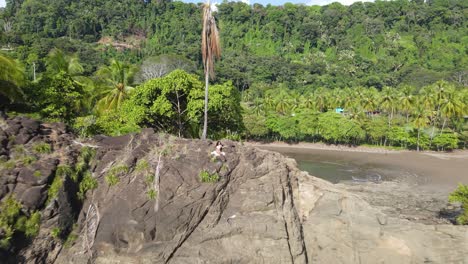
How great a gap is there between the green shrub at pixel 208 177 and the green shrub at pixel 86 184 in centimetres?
451

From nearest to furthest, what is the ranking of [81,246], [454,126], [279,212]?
[81,246] → [279,212] → [454,126]

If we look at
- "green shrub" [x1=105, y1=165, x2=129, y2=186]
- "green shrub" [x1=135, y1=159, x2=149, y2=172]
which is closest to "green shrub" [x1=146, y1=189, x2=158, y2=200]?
"green shrub" [x1=135, y1=159, x2=149, y2=172]

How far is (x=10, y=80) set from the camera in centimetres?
2198

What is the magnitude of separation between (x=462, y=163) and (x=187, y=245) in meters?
55.2

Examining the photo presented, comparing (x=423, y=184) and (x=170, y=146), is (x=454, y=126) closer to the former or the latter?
(x=423, y=184)

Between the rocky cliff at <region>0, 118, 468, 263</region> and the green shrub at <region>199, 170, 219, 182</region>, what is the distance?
51mm

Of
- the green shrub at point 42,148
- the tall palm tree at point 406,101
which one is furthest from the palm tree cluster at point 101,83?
the tall palm tree at point 406,101

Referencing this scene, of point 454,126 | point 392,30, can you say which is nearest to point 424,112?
point 454,126

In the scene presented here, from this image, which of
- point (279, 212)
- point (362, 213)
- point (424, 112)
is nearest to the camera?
point (279, 212)

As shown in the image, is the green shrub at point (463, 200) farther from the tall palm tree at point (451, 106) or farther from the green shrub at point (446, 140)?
the tall palm tree at point (451, 106)

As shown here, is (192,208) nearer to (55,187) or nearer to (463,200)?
(55,187)

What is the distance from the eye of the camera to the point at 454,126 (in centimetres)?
7450

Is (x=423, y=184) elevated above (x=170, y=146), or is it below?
below

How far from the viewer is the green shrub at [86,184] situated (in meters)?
15.8
